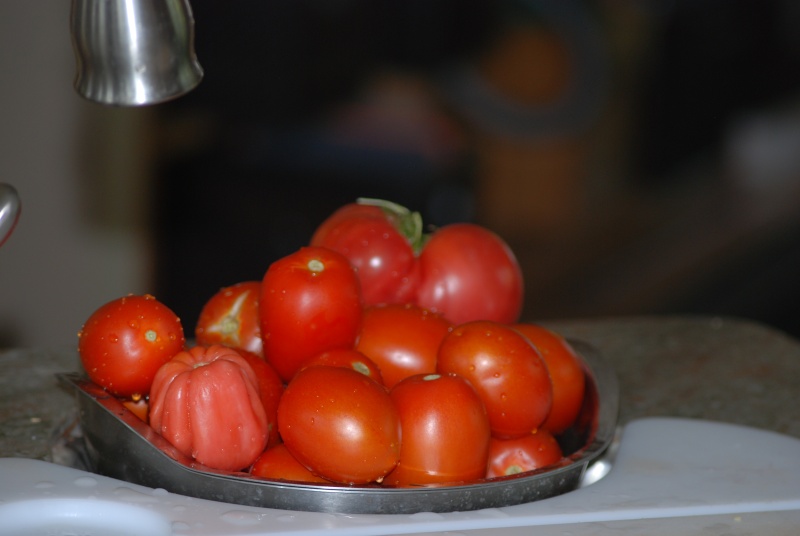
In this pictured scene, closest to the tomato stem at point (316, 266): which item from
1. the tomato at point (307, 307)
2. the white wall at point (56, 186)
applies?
the tomato at point (307, 307)

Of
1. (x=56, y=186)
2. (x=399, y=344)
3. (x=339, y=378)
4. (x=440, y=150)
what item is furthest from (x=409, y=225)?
(x=440, y=150)

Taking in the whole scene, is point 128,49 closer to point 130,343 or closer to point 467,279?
point 130,343

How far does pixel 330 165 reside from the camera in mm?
2693

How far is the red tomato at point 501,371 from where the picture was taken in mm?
723

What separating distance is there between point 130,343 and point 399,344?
0.20 meters

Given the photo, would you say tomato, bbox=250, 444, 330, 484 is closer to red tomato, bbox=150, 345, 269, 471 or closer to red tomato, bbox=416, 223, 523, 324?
red tomato, bbox=150, 345, 269, 471

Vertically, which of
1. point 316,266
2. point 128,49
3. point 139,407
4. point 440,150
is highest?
point 128,49

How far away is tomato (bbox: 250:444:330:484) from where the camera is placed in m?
0.67

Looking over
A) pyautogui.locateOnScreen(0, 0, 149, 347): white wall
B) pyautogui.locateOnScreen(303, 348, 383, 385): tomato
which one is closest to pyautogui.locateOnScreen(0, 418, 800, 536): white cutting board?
pyautogui.locateOnScreen(303, 348, 383, 385): tomato

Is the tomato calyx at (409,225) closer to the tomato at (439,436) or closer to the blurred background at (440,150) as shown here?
the tomato at (439,436)

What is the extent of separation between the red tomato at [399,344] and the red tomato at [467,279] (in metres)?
0.10

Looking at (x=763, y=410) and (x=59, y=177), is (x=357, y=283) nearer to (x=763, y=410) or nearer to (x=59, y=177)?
(x=763, y=410)

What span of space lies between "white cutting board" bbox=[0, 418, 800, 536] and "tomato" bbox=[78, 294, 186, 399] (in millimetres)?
72

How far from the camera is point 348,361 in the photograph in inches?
28.0
